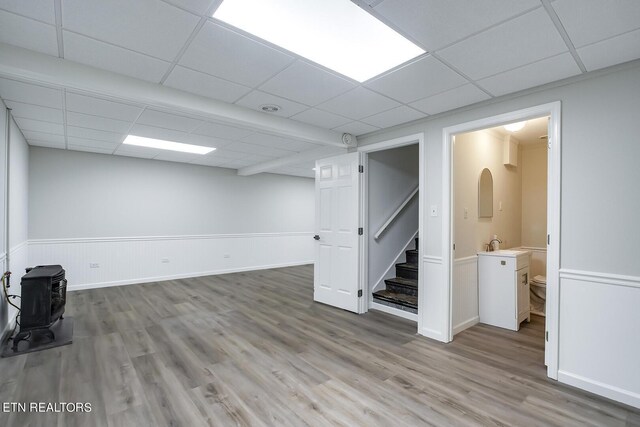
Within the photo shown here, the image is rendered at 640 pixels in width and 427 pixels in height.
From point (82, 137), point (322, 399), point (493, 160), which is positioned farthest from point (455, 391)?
point (82, 137)

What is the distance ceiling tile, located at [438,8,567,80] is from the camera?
5.67 feet

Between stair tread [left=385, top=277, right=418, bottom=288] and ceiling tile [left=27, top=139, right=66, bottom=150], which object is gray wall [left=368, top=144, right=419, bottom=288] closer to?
stair tread [left=385, top=277, right=418, bottom=288]

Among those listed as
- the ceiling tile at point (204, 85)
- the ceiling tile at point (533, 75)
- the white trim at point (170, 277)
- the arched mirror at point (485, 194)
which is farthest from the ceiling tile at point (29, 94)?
the arched mirror at point (485, 194)

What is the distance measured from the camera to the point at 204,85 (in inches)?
101

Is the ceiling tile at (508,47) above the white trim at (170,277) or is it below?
above

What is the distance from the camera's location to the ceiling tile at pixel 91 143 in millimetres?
4398

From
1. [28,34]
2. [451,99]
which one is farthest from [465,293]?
[28,34]

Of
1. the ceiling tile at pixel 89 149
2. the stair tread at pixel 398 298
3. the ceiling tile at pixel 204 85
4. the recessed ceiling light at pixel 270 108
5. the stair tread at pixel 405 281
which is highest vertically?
the ceiling tile at pixel 204 85

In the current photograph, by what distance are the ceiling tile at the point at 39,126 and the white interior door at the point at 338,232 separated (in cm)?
339

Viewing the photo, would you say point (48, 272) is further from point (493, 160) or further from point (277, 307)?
point (493, 160)

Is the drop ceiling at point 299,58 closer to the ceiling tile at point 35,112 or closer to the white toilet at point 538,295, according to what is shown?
the ceiling tile at point 35,112

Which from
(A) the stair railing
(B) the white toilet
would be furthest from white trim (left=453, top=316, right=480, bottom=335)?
(A) the stair railing

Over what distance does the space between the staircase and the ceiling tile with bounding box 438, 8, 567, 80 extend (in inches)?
108

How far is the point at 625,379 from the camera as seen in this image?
2105mm
